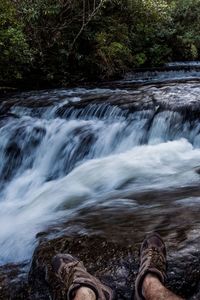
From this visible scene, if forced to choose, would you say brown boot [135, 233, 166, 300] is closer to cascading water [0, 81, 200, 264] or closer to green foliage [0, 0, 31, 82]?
cascading water [0, 81, 200, 264]

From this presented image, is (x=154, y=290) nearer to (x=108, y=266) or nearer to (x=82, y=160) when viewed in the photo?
(x=108, y=266)

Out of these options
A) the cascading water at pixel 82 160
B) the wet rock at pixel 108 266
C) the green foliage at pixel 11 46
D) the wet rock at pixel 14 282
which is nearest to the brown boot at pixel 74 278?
the wet rock at pixel 108 266

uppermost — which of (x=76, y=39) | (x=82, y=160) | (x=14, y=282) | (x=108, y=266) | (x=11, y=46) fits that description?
(x=11, y=46)

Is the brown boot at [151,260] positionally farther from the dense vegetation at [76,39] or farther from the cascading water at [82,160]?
the dense vegetation at [76,39]

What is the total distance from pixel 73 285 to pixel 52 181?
5.03m

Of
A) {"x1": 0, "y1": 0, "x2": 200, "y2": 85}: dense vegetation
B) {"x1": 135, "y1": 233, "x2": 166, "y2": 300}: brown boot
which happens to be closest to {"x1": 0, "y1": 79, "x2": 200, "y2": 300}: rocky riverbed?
{"x1": 135, "y1": 233, "x2": 166, "y2": 300}: brown boot

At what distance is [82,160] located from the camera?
7988 millimetres

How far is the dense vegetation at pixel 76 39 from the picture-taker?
39.7ft

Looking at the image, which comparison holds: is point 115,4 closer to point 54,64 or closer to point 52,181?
point 54,64

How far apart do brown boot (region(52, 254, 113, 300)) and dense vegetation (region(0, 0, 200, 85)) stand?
868cm

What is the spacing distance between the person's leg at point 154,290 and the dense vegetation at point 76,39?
9324 mm

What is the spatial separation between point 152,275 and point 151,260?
19 centimetres

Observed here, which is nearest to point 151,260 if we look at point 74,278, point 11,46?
point 74,278

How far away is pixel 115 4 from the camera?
48.2 feet
